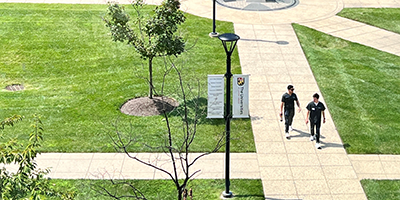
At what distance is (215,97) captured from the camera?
1694cm

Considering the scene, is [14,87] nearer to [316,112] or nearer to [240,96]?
[240,96]

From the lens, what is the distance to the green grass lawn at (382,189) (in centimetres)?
1350

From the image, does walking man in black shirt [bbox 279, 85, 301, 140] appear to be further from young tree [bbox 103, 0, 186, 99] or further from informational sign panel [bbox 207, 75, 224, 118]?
young tree [bbox 103, 0, 186, 99]

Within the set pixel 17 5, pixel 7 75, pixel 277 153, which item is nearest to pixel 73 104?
pixel 7 75

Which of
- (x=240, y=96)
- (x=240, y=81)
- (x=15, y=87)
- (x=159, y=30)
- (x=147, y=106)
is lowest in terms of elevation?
(x=15, y=87)

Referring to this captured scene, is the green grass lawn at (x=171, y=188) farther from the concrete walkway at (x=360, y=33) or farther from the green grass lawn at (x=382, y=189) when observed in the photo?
the concrete walkway at (x=360, y=33)

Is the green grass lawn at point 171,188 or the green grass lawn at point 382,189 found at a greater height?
the green grass lawn at point 171,188

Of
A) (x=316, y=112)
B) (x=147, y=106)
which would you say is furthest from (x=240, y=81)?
(x=147, y=106)

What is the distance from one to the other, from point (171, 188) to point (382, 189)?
510 centimetres

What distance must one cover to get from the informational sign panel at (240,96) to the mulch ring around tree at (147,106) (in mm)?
1985

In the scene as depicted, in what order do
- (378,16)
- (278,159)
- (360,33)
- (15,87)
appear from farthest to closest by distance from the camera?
(378,16)
(360,33)
(15,87)
(278,159)

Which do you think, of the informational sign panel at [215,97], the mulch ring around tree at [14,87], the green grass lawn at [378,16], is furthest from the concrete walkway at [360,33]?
the mulch ring around tree at [14,87]

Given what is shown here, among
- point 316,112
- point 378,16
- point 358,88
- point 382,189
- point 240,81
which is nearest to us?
point 382,189

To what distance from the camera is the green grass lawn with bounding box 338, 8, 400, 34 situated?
25.1 metres
